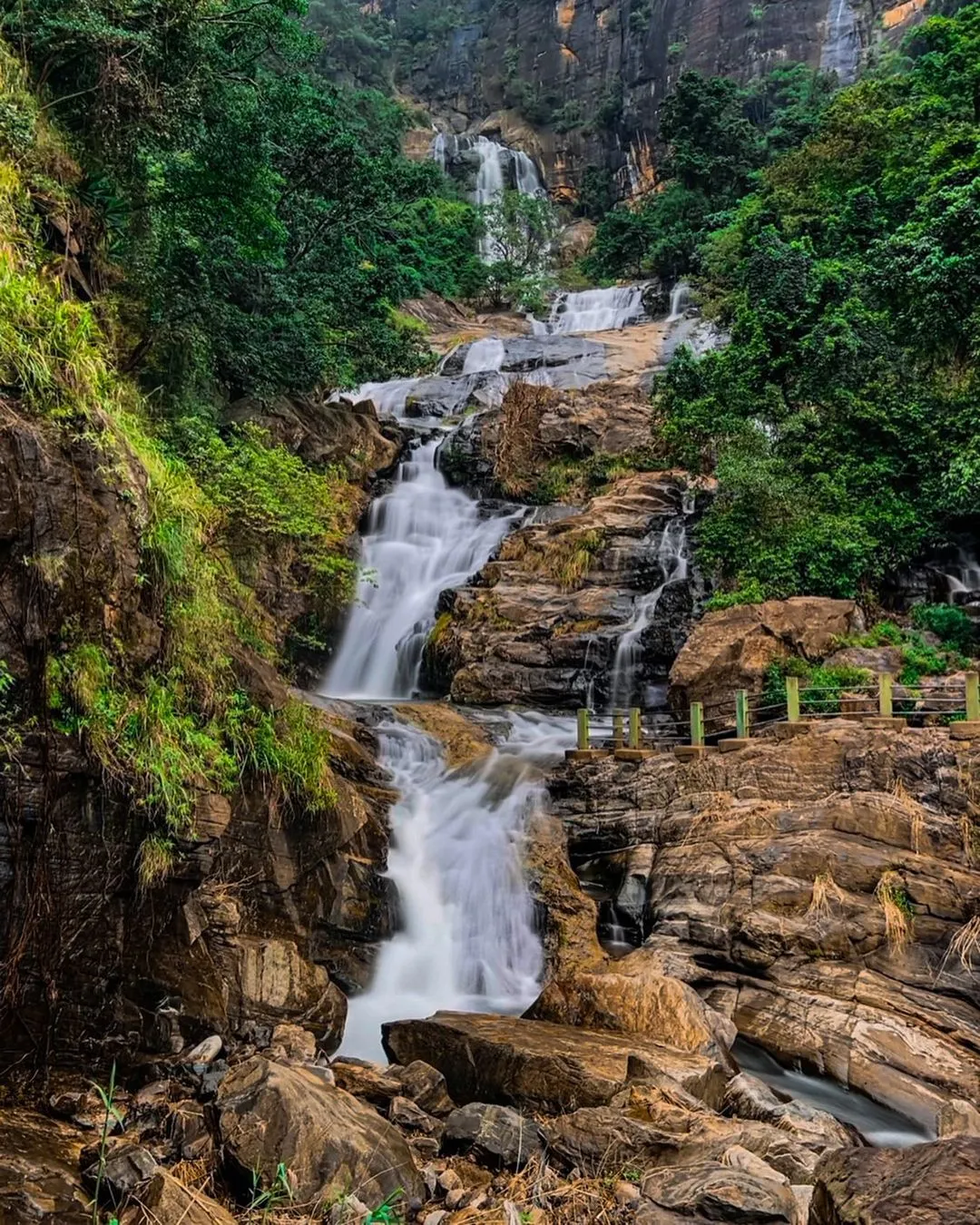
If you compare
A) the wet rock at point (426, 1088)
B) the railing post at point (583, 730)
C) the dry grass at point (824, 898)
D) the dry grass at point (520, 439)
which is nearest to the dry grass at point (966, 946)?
the dry grass at point (824, 898)

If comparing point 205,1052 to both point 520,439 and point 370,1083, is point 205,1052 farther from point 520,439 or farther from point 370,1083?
point 520,439

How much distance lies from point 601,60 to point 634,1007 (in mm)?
57846

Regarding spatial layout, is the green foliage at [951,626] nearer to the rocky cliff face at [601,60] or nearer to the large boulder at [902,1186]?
the large boulder at [902,1186]

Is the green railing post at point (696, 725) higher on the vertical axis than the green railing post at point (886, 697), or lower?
lower

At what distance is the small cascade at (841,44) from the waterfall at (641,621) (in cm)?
3725

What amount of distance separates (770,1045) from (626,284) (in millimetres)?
37272

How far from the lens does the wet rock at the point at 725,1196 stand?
3930mm

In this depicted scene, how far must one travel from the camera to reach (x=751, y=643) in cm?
A: 1347

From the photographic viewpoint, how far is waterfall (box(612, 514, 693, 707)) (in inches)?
617

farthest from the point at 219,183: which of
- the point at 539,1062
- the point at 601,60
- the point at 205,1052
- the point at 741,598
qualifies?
the point at 601,60

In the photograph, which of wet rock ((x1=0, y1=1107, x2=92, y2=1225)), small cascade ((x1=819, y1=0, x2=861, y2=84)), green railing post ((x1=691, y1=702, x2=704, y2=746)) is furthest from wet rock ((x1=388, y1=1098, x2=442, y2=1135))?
small cascade ((x1=819, y1=0, x2=861, y2=84))

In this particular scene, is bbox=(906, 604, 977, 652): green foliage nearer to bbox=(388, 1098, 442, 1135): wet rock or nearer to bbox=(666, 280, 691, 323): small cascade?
bbox=(388, 1098, 442, 1135): wet rock

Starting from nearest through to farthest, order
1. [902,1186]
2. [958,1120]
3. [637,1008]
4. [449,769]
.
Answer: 1. [902,1186]
2. [958,1120]
3. [637,1008]
4. [449,769]

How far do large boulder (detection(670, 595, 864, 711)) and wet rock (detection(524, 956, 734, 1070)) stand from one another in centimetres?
613
